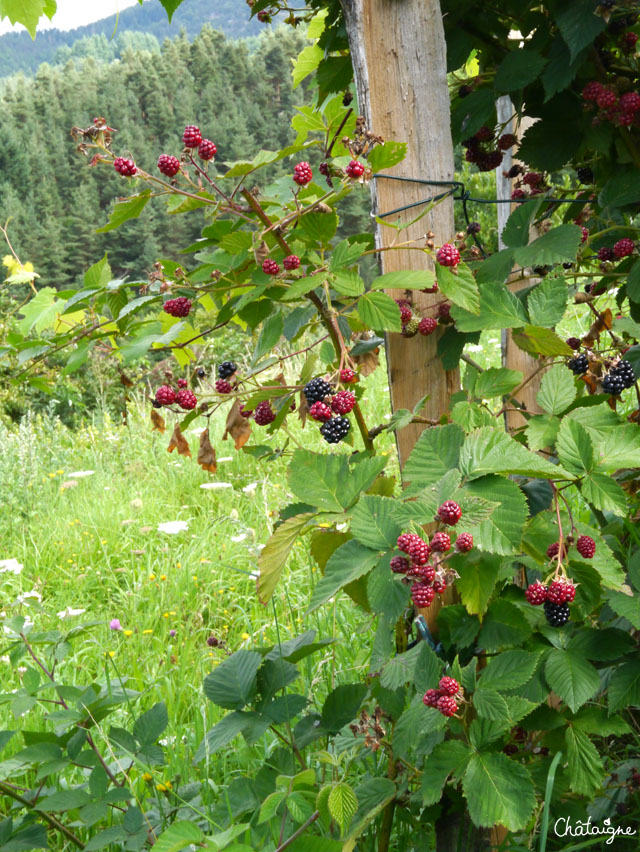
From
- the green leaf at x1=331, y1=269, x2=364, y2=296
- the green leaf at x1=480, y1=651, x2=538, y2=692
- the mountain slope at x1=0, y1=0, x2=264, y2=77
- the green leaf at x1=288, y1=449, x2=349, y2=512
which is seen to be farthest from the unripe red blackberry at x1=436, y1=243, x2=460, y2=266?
the mountain slope at x1=0, y1=0, x2=264, y2=77

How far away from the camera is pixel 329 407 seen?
1.07 metres

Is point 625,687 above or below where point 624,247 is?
below

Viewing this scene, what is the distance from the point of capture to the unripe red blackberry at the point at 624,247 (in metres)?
1.47

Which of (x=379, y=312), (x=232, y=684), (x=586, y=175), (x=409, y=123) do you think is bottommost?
(x=232, y=684)

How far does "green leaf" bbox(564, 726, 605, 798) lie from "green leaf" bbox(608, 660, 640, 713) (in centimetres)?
7

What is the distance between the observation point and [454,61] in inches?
59.2

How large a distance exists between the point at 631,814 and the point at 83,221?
1516 inches

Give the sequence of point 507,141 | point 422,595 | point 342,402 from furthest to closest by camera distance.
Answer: point 507,141 → point 342,402 → point 422,595

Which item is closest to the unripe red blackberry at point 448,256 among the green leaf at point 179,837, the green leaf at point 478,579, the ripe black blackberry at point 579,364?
the ripe black blackberry at point 579,364

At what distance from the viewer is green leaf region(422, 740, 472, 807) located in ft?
3.37

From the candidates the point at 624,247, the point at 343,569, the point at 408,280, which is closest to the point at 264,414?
the point at 408,280

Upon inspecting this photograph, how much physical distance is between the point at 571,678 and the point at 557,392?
42 cm

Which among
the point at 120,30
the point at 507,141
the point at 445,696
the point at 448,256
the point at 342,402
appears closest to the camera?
the point at 445,696

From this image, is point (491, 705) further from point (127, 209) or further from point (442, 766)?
point (127, 209)
